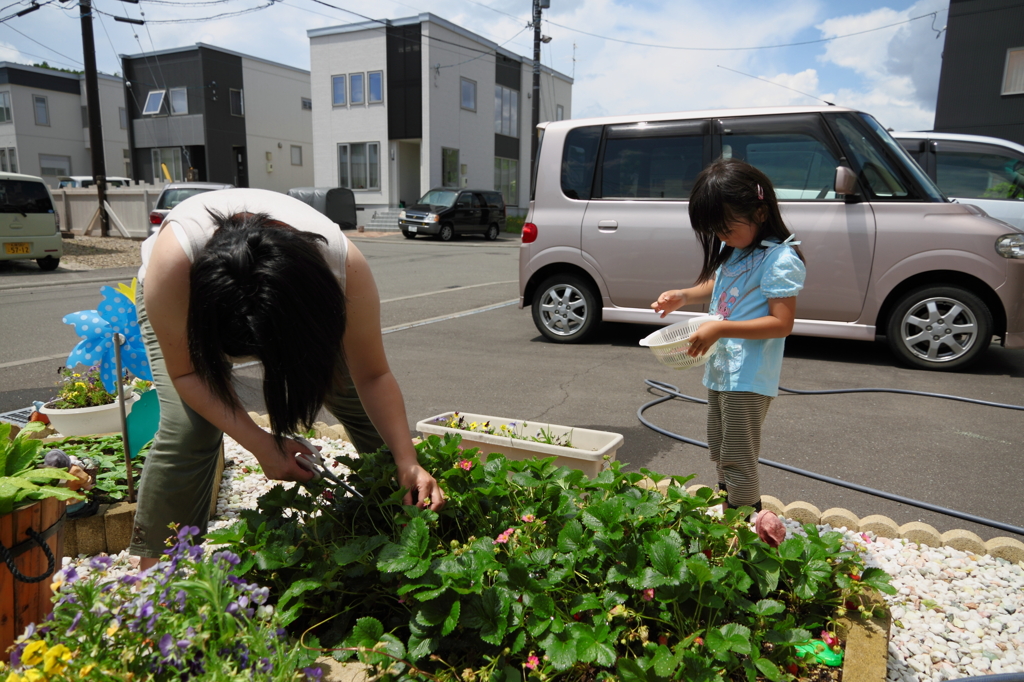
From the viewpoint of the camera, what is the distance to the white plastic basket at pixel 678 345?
2488 millimetres

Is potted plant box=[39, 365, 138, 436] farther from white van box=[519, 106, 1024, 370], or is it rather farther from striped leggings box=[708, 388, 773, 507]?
white van box=[519, 106, 1024, 370]

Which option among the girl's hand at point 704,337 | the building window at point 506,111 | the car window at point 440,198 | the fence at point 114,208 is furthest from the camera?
the building window at point 506,111

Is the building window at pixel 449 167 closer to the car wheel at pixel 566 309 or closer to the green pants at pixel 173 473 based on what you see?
the car wheel at pixel 566 309

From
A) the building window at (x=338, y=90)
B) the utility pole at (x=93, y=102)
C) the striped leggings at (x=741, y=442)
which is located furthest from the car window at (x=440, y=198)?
the striped leggings at (x=741, y=442)

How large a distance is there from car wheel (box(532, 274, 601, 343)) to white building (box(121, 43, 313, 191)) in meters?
29.0

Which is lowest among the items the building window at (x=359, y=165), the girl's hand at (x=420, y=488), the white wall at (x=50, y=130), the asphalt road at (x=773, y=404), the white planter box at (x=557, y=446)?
the asphalt road at (x=773, y=404)

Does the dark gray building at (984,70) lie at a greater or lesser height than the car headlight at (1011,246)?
greater

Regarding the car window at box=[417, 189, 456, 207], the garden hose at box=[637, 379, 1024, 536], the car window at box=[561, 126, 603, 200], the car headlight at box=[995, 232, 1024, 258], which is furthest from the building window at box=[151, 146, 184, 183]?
the car headlight at box=[995, 232, 1024, 258]

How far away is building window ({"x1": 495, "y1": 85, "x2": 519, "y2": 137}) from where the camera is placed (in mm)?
32531

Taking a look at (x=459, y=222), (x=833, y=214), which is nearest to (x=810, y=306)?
(x=833, y=214)

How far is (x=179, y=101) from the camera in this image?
109 feet

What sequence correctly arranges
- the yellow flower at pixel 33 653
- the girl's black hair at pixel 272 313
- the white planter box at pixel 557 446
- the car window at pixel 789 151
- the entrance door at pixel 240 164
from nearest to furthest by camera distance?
1. the yellow flower at pixel 33 653
2. the girl's black hair at pixel 272 313
3. the white planter box at pixel 557 446
4. the car window at pixel 789 151
5. the entrance door at pixel 240 164

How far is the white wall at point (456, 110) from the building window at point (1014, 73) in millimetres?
19197

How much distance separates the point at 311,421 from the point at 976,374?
6107mm
